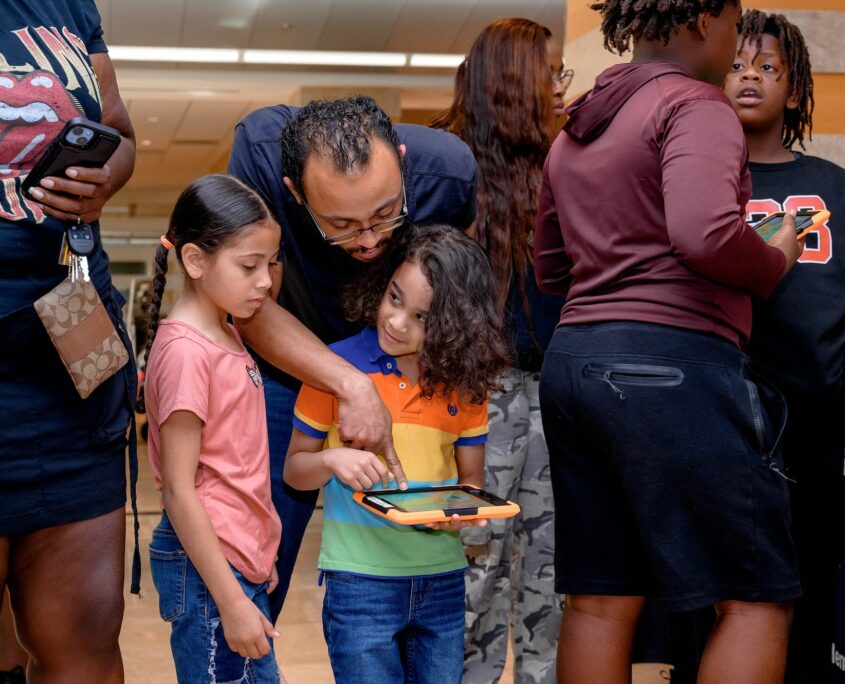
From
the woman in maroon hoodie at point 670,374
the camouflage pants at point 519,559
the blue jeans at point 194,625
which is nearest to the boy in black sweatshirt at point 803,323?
the woman in maroon hoodie at point 670,374

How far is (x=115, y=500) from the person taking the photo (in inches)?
64.9

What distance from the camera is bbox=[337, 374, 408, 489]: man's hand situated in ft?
5.66

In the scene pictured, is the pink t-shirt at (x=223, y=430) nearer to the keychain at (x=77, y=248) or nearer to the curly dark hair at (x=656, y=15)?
the keychain at (x=77, y=248)

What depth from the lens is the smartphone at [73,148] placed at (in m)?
1.45

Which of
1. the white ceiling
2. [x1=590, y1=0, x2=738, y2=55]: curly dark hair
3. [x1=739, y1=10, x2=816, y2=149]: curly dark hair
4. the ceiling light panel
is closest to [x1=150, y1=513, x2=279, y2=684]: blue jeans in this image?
[x1=590, y1=0, x2=738, y2=55]: curly dark hair

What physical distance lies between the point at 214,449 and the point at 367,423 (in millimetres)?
250

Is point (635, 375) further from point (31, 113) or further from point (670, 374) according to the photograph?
point (31, 113)

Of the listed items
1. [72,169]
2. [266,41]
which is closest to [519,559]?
[72,169]

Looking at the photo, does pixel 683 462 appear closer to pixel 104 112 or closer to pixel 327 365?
pixel 327 365

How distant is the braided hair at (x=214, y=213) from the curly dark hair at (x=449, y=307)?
23 centimetres

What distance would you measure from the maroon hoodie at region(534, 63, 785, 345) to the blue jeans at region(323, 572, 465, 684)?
1.78 ft

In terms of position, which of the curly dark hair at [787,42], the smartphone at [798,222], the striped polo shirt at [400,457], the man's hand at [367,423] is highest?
the curly dark hair at [787,42]

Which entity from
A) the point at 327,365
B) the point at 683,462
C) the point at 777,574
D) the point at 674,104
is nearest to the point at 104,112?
the point at 327,365

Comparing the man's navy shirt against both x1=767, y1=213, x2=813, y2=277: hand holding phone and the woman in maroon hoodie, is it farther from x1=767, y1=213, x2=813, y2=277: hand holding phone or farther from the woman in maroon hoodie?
x1=767, y1=213, x2=813, y2=277: hand holding phone
